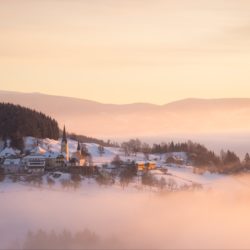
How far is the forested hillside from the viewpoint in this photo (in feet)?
344

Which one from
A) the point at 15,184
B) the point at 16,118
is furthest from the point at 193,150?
the point at 15,184

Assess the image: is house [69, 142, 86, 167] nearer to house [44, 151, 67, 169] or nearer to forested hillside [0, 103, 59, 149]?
house [44, 151, 67, 169]

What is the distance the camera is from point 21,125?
358 ft

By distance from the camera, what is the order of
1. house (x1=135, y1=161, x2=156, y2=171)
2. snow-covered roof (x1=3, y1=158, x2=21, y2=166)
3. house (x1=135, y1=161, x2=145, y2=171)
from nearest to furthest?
1. snow-covered roof (x1=3, y1=158, x2=21, y2=166)
2. house (x1=135, y1=161, x2=145, y2=171)
3. house (x1=135, y1=161, x2=156, y2=171)

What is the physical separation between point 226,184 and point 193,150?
2807 centimetres

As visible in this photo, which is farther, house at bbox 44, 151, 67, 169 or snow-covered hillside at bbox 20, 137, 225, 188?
snow-covered hillside at bbox 20, 137, 225, 188

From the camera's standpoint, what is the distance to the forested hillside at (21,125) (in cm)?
10488

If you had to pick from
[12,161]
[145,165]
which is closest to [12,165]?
[12,161]

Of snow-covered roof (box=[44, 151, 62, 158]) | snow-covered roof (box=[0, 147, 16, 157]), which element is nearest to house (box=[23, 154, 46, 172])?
snow-covered roof (box=[44, 151, 62, 158])

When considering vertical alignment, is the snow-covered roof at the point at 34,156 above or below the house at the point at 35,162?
above

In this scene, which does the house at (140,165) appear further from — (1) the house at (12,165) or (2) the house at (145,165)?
(1) the house at (12,165)

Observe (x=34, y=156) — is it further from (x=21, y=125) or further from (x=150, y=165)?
(x=21, y=125)

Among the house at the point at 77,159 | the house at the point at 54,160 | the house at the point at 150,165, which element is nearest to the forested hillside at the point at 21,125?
the house at the point at 77,159

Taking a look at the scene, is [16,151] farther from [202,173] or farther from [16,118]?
[202,173]
